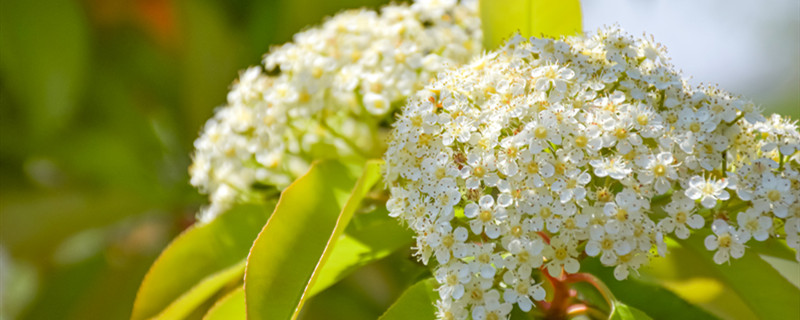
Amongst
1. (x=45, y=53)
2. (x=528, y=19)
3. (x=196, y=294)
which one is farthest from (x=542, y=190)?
(x=45, y=53)

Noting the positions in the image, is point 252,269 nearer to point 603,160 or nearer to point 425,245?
point 425,245

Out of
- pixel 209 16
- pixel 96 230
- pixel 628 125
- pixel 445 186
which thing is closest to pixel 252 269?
pixel 445 186

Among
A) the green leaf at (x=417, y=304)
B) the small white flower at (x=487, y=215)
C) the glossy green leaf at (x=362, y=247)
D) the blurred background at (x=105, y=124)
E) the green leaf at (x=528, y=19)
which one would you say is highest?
the blurred background at (x=105, y=124)

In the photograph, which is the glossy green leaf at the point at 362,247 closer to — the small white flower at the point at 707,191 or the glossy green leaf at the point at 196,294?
the glossy green leaf at the point at 196,294

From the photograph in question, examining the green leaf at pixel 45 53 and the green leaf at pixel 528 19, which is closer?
the green leaf at pixel 528 19

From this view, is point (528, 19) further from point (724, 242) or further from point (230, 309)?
point (230, 309)

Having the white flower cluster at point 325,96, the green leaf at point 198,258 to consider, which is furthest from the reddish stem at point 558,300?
the green leaf at point 198,258
